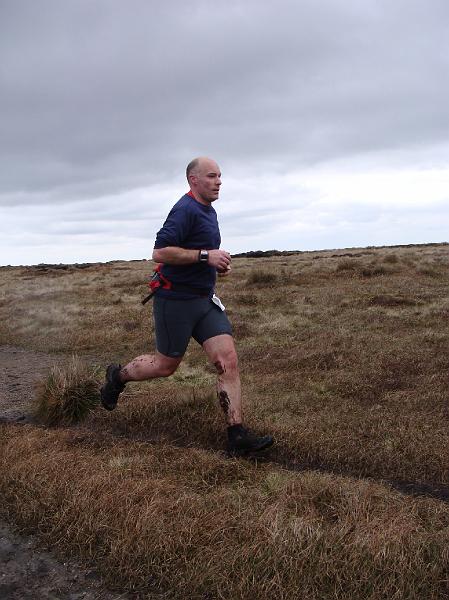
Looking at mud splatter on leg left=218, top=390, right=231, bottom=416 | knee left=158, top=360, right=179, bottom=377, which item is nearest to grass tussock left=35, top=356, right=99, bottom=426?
knee left=158, top=360, right=179, bottom=377

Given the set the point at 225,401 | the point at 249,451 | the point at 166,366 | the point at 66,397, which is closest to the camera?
the point at 249,451

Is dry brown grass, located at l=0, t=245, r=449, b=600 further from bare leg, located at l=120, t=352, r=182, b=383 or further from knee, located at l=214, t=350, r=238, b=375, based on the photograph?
knee, located at l=214, t=350, r=238, b=375

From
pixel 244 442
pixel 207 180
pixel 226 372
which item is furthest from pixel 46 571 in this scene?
pixel 207 180

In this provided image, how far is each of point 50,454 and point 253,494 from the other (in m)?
1.59

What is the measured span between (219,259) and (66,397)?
2.28m

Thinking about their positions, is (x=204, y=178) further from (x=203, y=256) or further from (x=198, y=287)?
(x=198, y=287)

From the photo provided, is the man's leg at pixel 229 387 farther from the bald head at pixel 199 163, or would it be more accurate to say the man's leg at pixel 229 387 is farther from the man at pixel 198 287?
the bald head at pixel 199 163

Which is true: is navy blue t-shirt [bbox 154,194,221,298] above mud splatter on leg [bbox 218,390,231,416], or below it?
above

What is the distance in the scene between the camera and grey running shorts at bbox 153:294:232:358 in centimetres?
452

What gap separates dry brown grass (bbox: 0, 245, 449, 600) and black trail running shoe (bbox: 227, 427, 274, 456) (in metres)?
0.16

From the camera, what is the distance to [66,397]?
17.7 ft

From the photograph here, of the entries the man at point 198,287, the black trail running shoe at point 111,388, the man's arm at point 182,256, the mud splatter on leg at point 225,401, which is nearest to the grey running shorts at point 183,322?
the man at point 198,287

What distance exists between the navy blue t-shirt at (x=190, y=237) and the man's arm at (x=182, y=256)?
7cm

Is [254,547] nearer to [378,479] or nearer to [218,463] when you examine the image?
[218,463]
